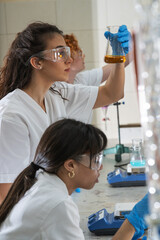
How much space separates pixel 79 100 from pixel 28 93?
0.29 metres

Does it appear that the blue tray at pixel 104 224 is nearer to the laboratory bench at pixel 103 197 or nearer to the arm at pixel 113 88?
the laboratory bench at pixel 103 197

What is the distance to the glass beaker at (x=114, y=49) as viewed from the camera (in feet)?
5.89

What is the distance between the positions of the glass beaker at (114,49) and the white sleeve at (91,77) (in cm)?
78

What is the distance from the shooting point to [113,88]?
1.86 meters

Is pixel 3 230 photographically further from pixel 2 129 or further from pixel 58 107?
pixel 58 107

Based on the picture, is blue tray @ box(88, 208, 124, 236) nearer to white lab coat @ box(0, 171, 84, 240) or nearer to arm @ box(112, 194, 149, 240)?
arm @ box(112, 194, 149, 240)

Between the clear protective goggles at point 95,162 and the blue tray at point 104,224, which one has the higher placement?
the clear protective goggles at point 95,162

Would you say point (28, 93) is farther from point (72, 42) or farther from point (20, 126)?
point (72, 42)

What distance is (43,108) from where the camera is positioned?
67.7 inches

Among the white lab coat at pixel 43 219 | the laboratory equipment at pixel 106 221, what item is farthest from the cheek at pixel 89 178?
the laboratory equipment at pixel 106 221

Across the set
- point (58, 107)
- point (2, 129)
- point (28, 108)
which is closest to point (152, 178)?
point (2, 129)

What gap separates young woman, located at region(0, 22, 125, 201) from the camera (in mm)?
1491

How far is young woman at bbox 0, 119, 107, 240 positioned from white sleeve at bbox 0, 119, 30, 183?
0.26 meters

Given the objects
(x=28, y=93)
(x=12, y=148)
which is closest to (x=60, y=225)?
(x=12, y=148)
